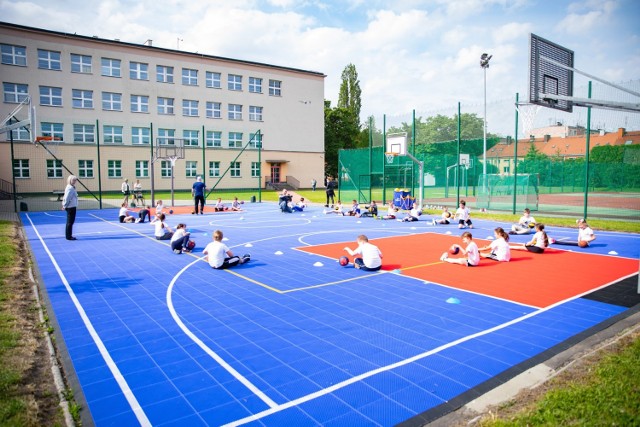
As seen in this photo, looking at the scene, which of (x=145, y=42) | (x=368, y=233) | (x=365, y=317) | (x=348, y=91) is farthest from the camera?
(x=348, y=91)

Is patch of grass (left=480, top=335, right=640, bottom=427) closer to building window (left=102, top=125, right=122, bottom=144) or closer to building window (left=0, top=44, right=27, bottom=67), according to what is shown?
building window (left=102, top=125, right=122, bottom=144)

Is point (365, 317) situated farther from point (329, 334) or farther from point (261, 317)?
point (261, 317)

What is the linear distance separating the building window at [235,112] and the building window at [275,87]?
193 inches

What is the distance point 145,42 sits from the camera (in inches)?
2047

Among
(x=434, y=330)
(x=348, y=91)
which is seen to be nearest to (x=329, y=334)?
(x=434, y=330)

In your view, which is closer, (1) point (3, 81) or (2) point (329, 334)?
(2) point (329, 334)

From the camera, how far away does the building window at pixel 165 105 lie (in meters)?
49.3

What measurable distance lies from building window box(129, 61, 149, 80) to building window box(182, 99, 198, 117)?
15.6ft

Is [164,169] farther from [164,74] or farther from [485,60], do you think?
[485,60]

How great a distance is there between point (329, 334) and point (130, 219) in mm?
17649

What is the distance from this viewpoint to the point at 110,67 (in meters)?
46.2

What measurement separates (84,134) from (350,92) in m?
45.3

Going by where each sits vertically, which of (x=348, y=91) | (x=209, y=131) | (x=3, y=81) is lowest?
(x=209, y=131)

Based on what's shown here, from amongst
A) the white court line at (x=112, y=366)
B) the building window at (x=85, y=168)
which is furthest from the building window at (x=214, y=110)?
the white court line at (x=112, y=366)
